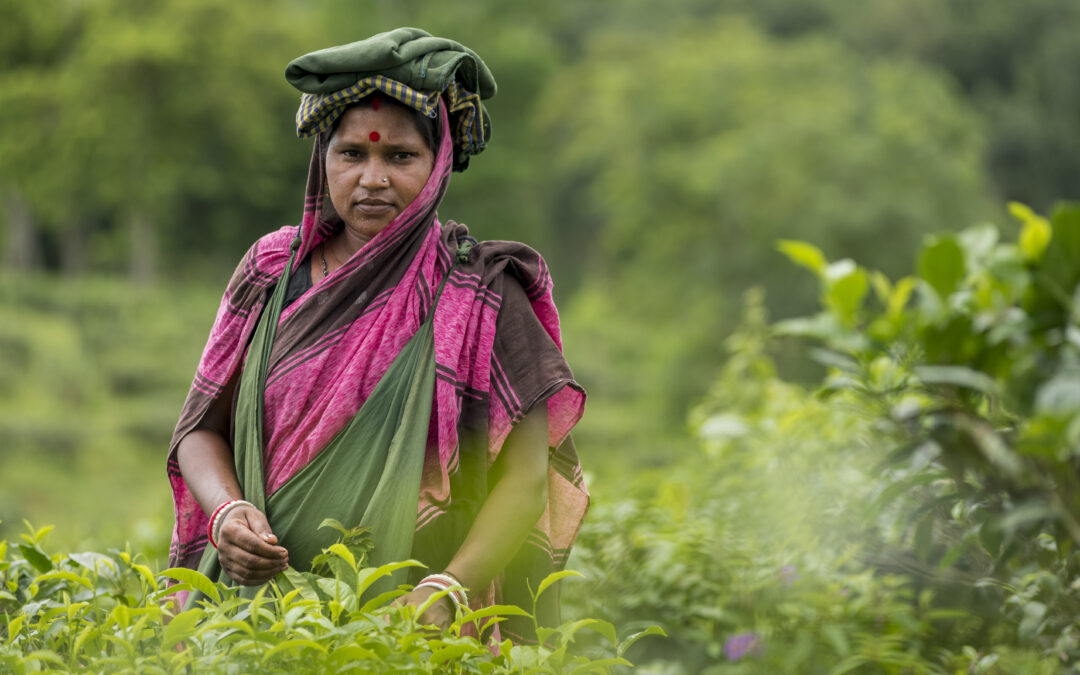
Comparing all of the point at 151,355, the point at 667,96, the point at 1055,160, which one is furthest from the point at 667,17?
the point at 151,355

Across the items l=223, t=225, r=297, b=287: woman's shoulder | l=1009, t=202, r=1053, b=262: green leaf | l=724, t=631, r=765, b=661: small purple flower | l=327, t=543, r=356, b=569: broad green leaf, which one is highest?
l=223, t=225, r=297, b=287: woman's shoulder

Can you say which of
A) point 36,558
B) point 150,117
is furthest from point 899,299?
point 150,117

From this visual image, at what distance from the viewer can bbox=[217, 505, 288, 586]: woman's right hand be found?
1851 millimetres

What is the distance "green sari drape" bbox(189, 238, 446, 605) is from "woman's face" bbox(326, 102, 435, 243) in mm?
229

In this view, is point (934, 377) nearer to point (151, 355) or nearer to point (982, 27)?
point (151, 355)

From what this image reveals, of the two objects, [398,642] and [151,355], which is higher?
[398,642]

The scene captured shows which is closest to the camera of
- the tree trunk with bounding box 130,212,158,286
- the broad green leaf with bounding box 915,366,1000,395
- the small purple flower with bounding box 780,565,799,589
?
the broad green leaf with bounding box 915,366,1000,395

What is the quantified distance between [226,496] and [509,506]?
49 cm

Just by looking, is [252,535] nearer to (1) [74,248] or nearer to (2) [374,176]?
(2) [374,176]

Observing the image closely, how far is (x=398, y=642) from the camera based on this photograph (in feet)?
4.57

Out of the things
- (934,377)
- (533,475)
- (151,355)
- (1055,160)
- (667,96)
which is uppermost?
(934,377)

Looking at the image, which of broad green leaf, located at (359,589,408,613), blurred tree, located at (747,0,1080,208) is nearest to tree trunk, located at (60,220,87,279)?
broad green leaf, located at (359,589,408,613)

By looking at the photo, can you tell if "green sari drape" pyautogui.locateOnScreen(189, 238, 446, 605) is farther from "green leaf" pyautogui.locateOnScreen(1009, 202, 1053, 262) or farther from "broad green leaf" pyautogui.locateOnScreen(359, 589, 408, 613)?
"green leaf" pyautogui.locateOnScreen(1009, 202, 1053, 262)

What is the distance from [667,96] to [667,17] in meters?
11.8
